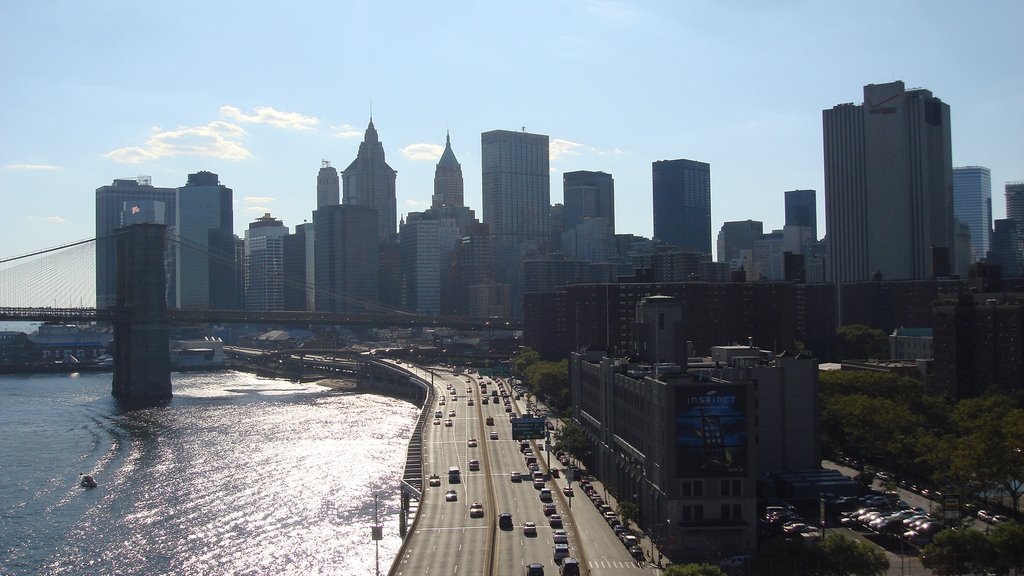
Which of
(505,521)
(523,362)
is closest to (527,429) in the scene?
(505,521)

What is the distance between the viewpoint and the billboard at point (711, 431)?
4125 centimetres

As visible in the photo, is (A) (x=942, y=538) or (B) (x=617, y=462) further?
(B) (x=617, y=462)

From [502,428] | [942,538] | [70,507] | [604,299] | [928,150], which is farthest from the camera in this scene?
[928,150]

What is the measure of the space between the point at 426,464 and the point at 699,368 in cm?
1707

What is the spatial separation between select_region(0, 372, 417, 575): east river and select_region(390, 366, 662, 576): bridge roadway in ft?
9.21

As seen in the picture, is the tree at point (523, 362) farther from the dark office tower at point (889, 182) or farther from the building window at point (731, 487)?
the building window at point (731, 487)

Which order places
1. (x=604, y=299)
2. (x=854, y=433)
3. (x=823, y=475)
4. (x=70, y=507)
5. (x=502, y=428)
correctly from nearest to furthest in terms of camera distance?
(x=823, y=475) → (x=70, y=507) → (x=854, y=433) → (x=502, y=428) → (x=604, y=299)

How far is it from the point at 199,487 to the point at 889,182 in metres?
129

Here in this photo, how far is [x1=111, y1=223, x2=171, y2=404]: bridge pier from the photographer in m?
110

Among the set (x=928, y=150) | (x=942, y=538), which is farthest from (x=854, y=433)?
(x=928, y=150)

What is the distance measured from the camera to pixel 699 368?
52531mm

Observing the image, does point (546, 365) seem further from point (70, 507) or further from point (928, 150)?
point (928, 150)

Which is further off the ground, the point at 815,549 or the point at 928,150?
the point at 928,150

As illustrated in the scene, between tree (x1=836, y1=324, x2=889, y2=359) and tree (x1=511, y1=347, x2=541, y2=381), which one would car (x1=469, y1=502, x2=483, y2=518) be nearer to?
tree (x1=511, y1=347, x2=541, y2=381)
